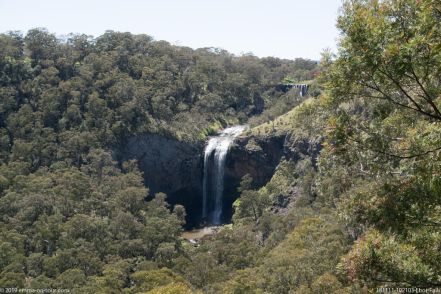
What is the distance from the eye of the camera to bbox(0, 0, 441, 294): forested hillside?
656 cm

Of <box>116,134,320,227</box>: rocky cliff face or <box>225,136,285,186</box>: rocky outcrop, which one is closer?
<box>116,134,320,227</box>: rocky cliff face

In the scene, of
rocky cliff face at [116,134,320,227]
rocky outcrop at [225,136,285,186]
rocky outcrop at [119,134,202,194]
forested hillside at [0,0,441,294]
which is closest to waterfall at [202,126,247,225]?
rocky cliff face at [116,134,320,227]

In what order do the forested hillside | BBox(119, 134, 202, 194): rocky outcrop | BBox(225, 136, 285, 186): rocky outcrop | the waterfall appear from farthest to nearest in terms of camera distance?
the waterfall < BBox(225, 136, 285, 186): rocky outcrop < BBox(119, 134, 202, 194): rocky outcrop < the forested hillside

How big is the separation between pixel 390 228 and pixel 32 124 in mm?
40760

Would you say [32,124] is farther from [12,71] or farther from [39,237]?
[39,237]

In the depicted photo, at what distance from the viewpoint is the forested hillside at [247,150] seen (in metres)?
6.56

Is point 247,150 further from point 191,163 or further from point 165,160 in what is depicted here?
point 165,160

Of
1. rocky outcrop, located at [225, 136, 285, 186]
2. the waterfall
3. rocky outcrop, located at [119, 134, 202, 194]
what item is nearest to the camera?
rocky outcrop, located at [119, 134, 202, 194]

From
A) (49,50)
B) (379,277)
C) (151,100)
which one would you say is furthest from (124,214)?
(49,50)

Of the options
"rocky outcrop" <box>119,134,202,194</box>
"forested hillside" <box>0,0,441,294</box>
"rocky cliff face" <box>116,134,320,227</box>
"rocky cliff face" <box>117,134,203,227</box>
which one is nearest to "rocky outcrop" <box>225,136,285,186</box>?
"rocky cliff face" <box>116,134,320,227</box>

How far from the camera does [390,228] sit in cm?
698

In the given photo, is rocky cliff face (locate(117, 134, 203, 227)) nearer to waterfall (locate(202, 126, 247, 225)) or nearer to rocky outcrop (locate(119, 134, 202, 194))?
rocky outcrop (locate(119, 134, 202, 194))

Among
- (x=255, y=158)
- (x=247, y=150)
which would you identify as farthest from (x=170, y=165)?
(x=255, y=158)

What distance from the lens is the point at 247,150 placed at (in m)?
45.7
